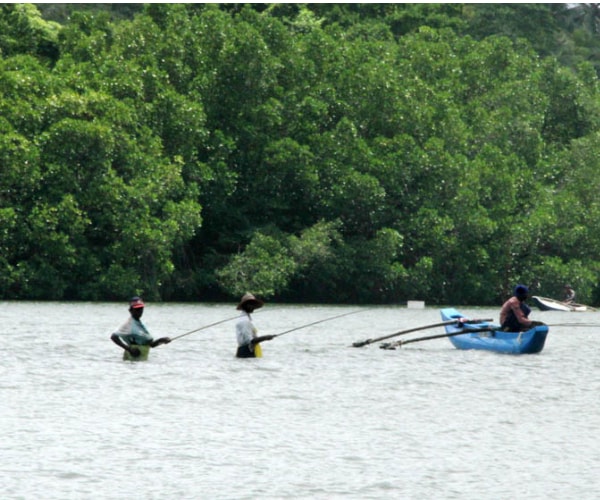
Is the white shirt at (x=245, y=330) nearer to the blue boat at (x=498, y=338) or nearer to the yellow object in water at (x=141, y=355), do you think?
the yellow object in water at (x=141, y=355)

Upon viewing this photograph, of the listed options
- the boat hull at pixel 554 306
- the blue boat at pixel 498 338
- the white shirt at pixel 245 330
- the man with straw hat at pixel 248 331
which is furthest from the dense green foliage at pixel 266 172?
the white shirt at pixel 245 330

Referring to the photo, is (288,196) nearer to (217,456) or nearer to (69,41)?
(69,41)

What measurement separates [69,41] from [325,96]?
36.9 feet

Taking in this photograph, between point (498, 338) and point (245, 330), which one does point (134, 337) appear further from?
point (498, 338)

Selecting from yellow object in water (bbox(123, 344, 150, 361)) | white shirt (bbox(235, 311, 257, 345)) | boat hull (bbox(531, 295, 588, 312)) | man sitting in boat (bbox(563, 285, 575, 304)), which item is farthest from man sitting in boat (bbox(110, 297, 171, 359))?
man sitting in boat (bbox(563, 285, 575, 304))

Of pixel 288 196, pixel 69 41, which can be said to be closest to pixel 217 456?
pixel 288 196

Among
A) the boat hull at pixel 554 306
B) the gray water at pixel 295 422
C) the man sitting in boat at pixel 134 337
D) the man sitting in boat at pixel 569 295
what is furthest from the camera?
the man sitting in boat at pixel 569 295

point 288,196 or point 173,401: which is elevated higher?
point 288,196

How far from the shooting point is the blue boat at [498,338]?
94.8ft

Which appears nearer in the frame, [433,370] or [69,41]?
[433,370]

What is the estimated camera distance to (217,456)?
Result: 16.1 m

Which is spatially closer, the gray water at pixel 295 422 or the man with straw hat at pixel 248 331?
the gray water at pixel 295 422

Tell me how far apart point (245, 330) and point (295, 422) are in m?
6.85

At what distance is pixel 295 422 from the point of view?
1909 centimetres
